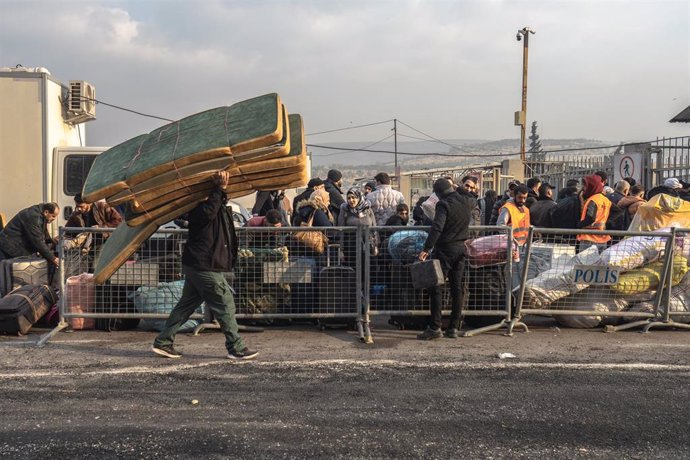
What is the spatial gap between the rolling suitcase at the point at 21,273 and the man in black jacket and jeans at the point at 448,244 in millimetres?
5010

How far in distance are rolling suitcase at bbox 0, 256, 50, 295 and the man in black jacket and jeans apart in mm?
5010

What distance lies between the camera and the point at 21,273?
28.4 feet

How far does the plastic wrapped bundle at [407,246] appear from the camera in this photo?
26.0 feet

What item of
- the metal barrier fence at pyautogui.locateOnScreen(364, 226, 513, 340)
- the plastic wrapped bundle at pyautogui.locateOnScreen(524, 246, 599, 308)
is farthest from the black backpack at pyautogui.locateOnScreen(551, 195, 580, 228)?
the metal barrier fence at pyautogui.locateOnScreen(364, 226, 513, 340)

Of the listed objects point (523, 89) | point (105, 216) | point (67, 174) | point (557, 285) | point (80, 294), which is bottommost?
point (80, 294)

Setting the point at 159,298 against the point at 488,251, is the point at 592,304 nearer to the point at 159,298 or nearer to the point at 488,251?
the point at 488,251

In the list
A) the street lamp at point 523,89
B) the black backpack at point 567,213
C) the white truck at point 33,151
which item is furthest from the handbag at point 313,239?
the street lamp at point 523,89

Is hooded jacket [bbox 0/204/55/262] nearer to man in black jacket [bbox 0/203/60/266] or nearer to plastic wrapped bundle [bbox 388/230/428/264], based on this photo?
man in black jacket [bbox 0/203/60/266]

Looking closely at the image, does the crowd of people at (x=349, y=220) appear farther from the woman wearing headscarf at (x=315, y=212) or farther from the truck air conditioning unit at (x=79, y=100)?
the truck air conditioning unit at (x=79, y=100)

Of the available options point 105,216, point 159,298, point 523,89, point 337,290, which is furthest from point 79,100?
point 523,89

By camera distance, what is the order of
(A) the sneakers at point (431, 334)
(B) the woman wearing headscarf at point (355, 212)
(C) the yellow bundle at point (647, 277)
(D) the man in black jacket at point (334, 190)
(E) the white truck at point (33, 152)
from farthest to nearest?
1. (E) the white truck at point (33, 152)
2. (D) the man in black jacket at point (334, 190)
3. (B) the woman wearing headscarf at point (355, 212)
4. (C) the yellow bundle at point (647, 277)
5. (A) the sneakers at point (431, 334)

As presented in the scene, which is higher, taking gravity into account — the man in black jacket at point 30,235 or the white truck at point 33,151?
the white truck at point 33,151

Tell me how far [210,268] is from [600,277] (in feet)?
15.0

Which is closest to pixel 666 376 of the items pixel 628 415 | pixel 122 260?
pixel 628 415
